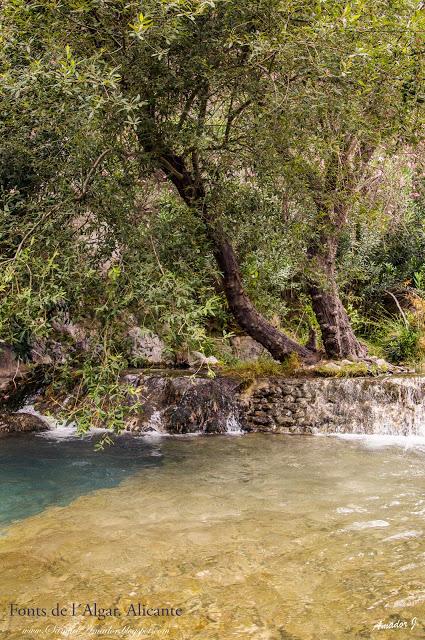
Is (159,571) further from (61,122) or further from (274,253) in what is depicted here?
(274,253)

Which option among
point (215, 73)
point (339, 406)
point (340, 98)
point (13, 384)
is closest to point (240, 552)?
point (340, 98)

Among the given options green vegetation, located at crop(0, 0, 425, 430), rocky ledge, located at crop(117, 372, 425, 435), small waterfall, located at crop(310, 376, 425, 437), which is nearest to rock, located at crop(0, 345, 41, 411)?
rocky ledge, located at crop(117, 372, 425, 435)

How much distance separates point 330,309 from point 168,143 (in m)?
5.23

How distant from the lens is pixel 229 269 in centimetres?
1112

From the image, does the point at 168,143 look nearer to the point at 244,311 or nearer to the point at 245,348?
the point at 244,311

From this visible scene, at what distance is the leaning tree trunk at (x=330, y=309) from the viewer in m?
11.4

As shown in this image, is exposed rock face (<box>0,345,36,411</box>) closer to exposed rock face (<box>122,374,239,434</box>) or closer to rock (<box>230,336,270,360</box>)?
exposed rock face (<box>122,374,239,434</box>)

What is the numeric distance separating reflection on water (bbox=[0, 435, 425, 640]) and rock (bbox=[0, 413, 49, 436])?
4.39 metres

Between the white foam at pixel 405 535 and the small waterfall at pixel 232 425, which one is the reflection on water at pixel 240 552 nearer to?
the white foam at pixel 405 535

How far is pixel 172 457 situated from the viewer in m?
9.84

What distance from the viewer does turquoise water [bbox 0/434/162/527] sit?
25.5ft

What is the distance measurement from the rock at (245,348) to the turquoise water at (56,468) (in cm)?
440

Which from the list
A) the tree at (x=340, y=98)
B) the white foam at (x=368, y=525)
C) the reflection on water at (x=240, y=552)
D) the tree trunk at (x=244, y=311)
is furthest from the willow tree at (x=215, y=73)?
the white foam at (x=368, y=525)

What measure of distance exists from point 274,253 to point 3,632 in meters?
7.33
